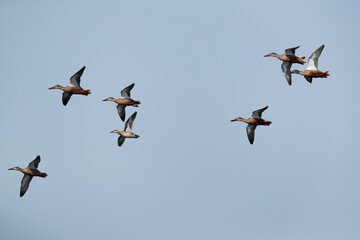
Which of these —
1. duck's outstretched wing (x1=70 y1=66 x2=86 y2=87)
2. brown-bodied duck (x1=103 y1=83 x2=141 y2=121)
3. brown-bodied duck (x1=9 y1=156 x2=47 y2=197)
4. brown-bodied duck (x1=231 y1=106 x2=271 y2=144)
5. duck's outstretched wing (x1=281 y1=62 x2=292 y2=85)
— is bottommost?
brown-bodied duck (x1=9 y1=156 x2=47 y2=197)

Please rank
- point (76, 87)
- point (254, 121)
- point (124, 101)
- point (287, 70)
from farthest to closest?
point (124, 101) < point (287, 70) < point (76, 87) < point (254, 121)

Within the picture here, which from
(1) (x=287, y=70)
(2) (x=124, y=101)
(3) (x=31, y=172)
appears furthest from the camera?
(2) (x=124, y=101)

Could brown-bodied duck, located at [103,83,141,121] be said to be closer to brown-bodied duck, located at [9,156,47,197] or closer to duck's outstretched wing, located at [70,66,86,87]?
duck's outstretched wing, located at [70,66,86,87]

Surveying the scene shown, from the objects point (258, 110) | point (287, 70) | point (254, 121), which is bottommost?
point (254, 121)

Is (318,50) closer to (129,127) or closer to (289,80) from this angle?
(289,80)

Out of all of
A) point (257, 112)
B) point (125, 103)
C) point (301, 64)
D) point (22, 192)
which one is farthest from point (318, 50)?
point (22, 192)

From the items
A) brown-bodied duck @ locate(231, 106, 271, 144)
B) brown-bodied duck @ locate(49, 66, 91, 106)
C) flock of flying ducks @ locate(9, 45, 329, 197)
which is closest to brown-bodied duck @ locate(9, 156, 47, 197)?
flock of flying ducks @ locate(9, 45, 329, 197)

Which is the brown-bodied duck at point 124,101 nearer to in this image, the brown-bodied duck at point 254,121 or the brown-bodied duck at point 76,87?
the brown-bodied duck at point 76,87

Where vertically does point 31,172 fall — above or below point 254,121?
below

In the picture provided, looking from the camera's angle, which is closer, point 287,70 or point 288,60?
point 288,60

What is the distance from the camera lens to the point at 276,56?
143 feet

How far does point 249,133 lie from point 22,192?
518 inches

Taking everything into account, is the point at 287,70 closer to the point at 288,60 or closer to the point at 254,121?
the point at 288,60

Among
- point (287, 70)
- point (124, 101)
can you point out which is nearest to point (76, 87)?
point (124, 101)
